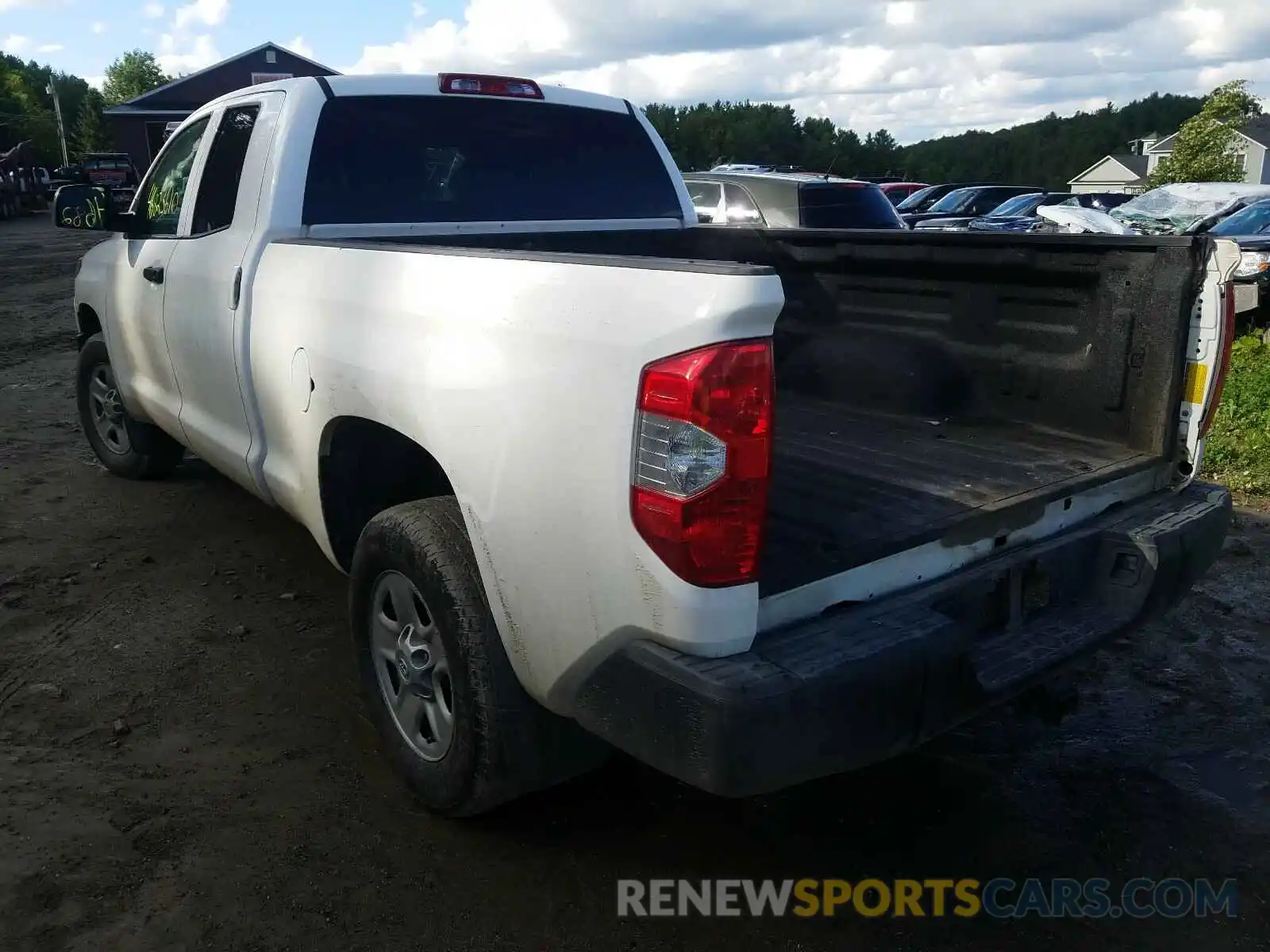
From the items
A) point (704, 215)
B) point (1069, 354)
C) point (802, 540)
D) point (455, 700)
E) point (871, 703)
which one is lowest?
point (455, 700)

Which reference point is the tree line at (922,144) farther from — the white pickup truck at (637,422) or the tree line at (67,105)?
the white pickup truck at (637,422)

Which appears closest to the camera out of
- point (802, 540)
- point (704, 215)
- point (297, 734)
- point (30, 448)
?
point (802, 540)

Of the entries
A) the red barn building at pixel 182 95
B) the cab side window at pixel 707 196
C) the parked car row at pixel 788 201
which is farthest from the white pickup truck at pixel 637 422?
the red barn building at pixel 182 95

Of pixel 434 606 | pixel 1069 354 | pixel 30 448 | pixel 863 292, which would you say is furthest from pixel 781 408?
pixel 30 448

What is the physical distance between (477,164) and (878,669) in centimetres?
282

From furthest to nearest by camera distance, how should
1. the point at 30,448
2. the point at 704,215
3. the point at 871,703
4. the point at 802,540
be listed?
the point at 704,215 < the point at 30,448 < the point at 802,540 < the point at 871,703

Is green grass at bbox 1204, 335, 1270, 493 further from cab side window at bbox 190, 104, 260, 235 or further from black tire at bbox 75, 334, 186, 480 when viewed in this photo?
black tire at bbox 75, 334, 186, 480

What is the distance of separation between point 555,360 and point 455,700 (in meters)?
0.95

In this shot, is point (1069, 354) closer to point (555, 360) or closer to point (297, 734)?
point (555, 360)

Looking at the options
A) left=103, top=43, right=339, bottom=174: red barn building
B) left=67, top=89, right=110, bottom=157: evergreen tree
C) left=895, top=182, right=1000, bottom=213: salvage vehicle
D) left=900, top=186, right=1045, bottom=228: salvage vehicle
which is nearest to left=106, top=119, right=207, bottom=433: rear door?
left=900, top=186, right=1045, bottom=228: salvage vehicle

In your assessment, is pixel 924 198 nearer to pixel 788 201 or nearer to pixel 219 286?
pixel 788 201

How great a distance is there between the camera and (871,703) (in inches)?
85.0

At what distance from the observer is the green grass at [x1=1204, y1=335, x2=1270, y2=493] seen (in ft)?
20.3

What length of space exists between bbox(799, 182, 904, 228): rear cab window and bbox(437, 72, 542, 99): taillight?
506 centimetres
